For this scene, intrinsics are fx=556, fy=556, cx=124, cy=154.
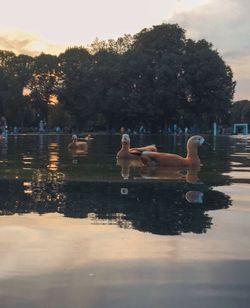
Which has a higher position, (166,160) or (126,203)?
(166,160)

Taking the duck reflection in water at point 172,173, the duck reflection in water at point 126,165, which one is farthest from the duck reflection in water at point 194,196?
the duck reflection in water at point 126,165

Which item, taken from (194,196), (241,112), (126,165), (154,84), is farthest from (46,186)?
(241,112)

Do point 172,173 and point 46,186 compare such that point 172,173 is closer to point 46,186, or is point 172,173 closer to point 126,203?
point 46,186

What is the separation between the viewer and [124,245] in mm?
5488

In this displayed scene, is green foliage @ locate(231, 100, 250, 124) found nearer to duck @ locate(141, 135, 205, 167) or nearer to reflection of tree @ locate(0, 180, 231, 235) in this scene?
duck @ locate(141, 135, 205, 167)

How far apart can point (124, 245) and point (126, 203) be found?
2604mm

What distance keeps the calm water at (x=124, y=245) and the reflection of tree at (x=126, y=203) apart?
14mm

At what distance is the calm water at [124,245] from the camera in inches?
159

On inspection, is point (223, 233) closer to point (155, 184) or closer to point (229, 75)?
point (155, 184)

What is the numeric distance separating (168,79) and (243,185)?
6178 cm

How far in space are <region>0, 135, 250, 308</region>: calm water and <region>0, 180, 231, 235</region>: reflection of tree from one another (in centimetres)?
1

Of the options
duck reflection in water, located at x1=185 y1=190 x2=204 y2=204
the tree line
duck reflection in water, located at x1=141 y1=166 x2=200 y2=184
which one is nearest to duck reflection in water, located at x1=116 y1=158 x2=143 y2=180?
duck reflection in water, located at x1=141 y1=166 x2=200 y2=184

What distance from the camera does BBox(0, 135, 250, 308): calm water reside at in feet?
13.3

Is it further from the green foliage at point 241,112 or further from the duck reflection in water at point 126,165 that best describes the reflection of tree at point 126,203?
the green foliage at point 241,112
